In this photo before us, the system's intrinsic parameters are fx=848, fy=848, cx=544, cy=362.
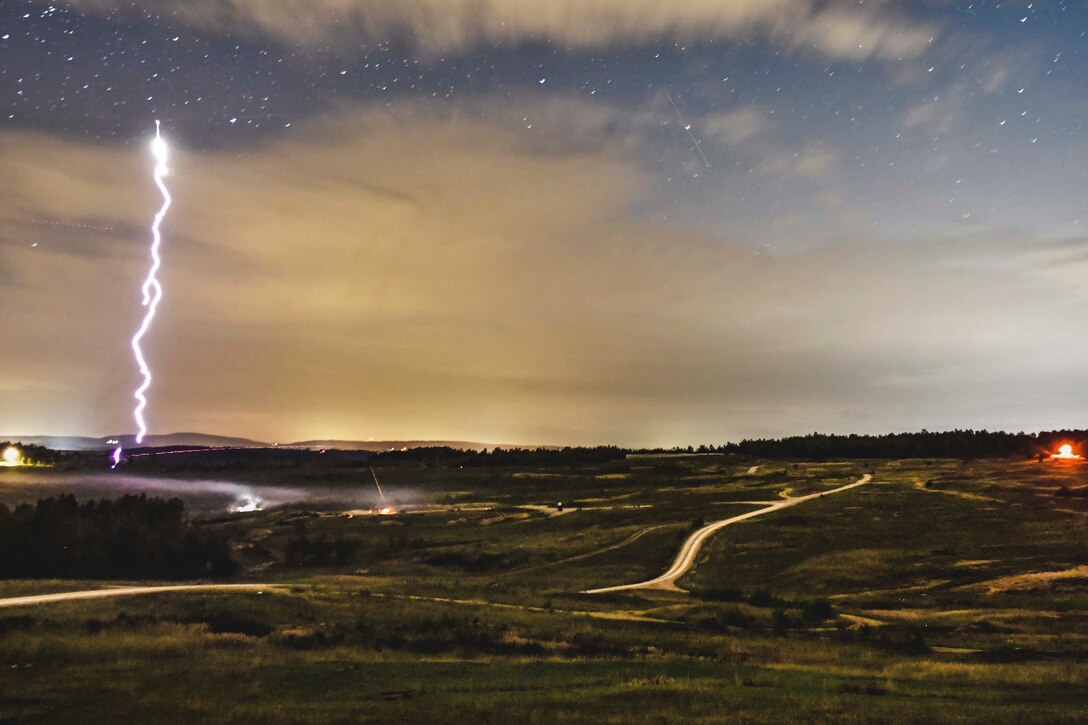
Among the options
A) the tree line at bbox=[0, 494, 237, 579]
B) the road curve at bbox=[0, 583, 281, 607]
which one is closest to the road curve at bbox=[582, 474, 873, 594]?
the road curve at bbox=[0, 583, 281, 607]

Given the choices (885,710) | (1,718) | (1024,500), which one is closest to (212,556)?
(1,718)

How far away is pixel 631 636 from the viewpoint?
149 ft

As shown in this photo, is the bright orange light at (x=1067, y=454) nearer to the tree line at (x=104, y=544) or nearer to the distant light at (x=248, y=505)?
the tree line at (x=104, y=544)

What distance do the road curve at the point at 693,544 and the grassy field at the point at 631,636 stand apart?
1839 millimetres

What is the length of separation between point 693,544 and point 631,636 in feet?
192

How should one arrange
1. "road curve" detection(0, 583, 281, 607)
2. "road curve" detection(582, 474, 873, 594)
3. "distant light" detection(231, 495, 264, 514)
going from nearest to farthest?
"road curve" detection(0, 583, 281, 607) < "road curve" detection(582, 474, 873, 594) < "distant light" detection(231, 495, 264, 514)

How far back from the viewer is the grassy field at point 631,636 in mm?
28000

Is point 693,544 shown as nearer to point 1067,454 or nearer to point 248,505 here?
point 1067,454

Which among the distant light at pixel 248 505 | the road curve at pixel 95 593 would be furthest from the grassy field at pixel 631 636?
the distant light at pixel 248 505

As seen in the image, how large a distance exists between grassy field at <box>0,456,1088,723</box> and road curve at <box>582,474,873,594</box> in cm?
184

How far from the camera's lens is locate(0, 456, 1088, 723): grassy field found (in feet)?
91.9

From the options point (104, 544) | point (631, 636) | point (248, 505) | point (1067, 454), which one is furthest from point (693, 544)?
point (248, 505)

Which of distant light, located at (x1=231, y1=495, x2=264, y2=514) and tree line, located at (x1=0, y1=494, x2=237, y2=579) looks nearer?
tree line, located at (x1=0, y1=494, x2=237, y2=579)

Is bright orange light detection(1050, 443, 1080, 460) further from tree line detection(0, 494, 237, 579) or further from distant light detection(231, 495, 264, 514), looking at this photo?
distant light detection(231, 495, 264, 514)
